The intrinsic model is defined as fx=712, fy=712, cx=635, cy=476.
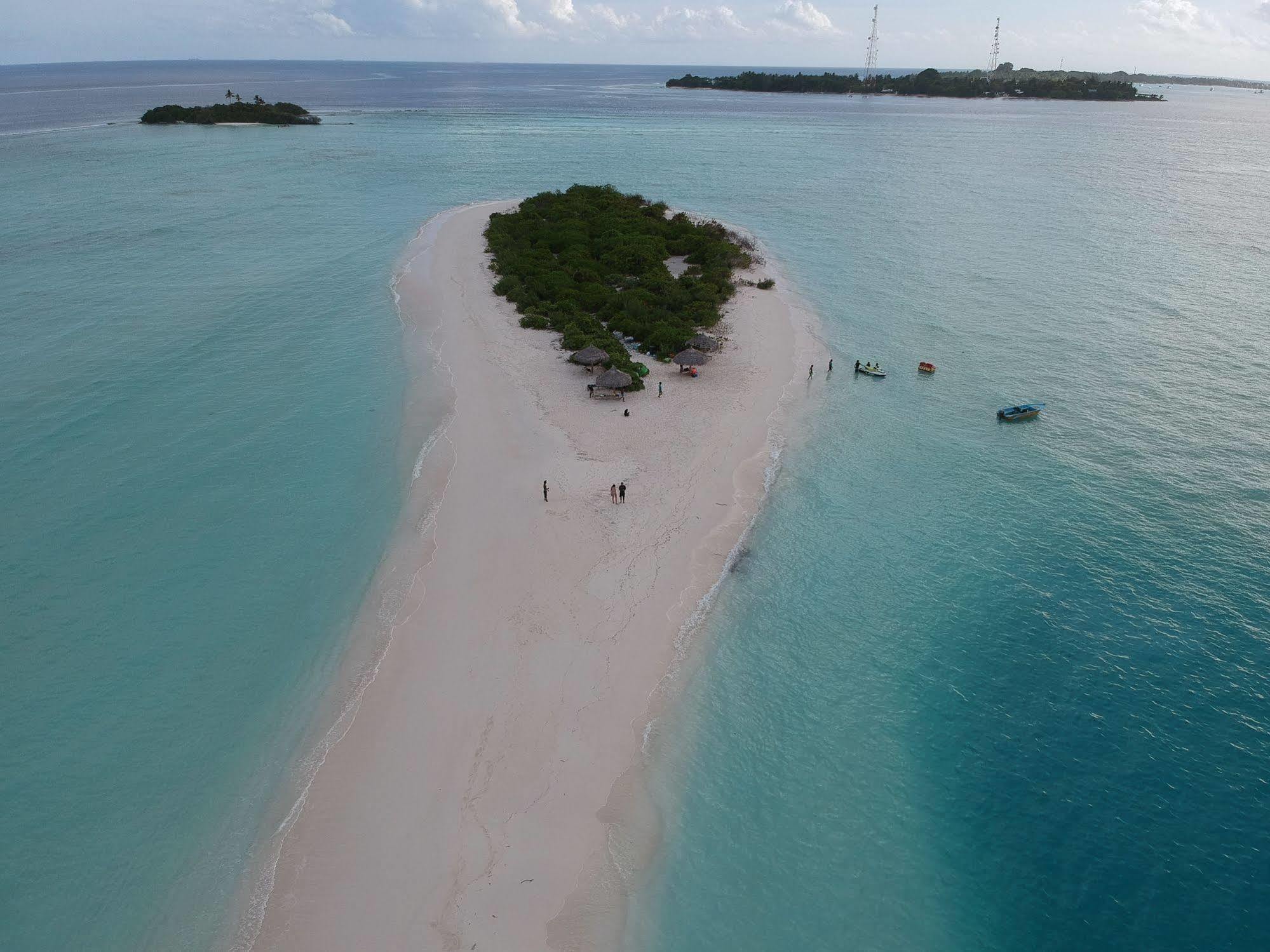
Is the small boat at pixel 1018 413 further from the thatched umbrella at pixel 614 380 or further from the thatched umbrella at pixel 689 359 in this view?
the thatched umbrella at pixel 614 380

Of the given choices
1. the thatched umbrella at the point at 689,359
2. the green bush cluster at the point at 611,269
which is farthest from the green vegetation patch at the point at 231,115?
the thatched umbrella at the point at 689,359

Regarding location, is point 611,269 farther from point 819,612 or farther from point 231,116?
point 231,116

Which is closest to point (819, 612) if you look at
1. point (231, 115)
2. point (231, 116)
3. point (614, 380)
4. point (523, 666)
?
point (523, 666)

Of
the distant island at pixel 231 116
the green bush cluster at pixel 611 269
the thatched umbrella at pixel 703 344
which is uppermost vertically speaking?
the distant island at pixel 231 116

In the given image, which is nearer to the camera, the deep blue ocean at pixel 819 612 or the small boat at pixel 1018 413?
the deep blue ocean at pixel 819 612

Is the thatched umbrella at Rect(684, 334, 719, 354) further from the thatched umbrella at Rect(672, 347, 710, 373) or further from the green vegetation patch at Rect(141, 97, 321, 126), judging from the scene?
the green vegetation patch at Rect(141, 97, 321, 126)

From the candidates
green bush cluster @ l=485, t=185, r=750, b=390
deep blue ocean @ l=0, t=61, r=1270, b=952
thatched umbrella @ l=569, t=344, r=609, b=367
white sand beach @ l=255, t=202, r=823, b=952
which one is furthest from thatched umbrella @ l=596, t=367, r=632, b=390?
deep blue ocean @ l=0, t=61, r=1270, b=952
